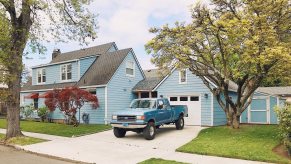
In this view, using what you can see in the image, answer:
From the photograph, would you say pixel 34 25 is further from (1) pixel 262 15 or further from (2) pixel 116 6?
(1) pixel 262 15

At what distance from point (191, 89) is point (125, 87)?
634cm

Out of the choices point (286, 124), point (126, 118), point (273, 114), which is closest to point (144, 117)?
point (126, 118)

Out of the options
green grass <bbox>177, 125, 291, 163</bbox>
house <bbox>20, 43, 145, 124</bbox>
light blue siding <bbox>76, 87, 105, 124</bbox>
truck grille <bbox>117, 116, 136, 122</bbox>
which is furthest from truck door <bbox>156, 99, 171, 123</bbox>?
light blue siding <bbox>76, 87, 105, 124</bbox>

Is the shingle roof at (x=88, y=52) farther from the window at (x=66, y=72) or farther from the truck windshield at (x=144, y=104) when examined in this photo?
the truck windshield at (x=144, y=104)

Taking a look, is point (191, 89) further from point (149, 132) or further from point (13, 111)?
point (13, 111)

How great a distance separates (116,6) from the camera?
49.4 ft

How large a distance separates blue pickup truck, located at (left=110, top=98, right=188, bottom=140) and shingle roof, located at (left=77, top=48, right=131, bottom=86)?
786 centimetres

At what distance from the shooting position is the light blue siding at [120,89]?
81.6 ft

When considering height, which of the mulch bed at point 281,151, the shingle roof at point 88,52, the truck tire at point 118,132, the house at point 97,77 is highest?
the shingle roof at point 88,52

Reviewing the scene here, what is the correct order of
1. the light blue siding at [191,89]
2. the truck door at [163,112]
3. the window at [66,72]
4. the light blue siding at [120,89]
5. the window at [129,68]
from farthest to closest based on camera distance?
the window at [66,72], the window at [129,68], the light blue siding at [120,89], the light blue siding at [191,89], the truck door at [163,112]

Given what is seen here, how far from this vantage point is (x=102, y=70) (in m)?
26.8

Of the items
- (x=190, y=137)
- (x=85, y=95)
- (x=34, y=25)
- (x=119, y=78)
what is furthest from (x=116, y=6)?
(x=119, y=78)

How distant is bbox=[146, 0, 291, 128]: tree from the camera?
13953 mm

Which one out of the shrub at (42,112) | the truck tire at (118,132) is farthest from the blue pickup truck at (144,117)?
the shrub at (42,112)
